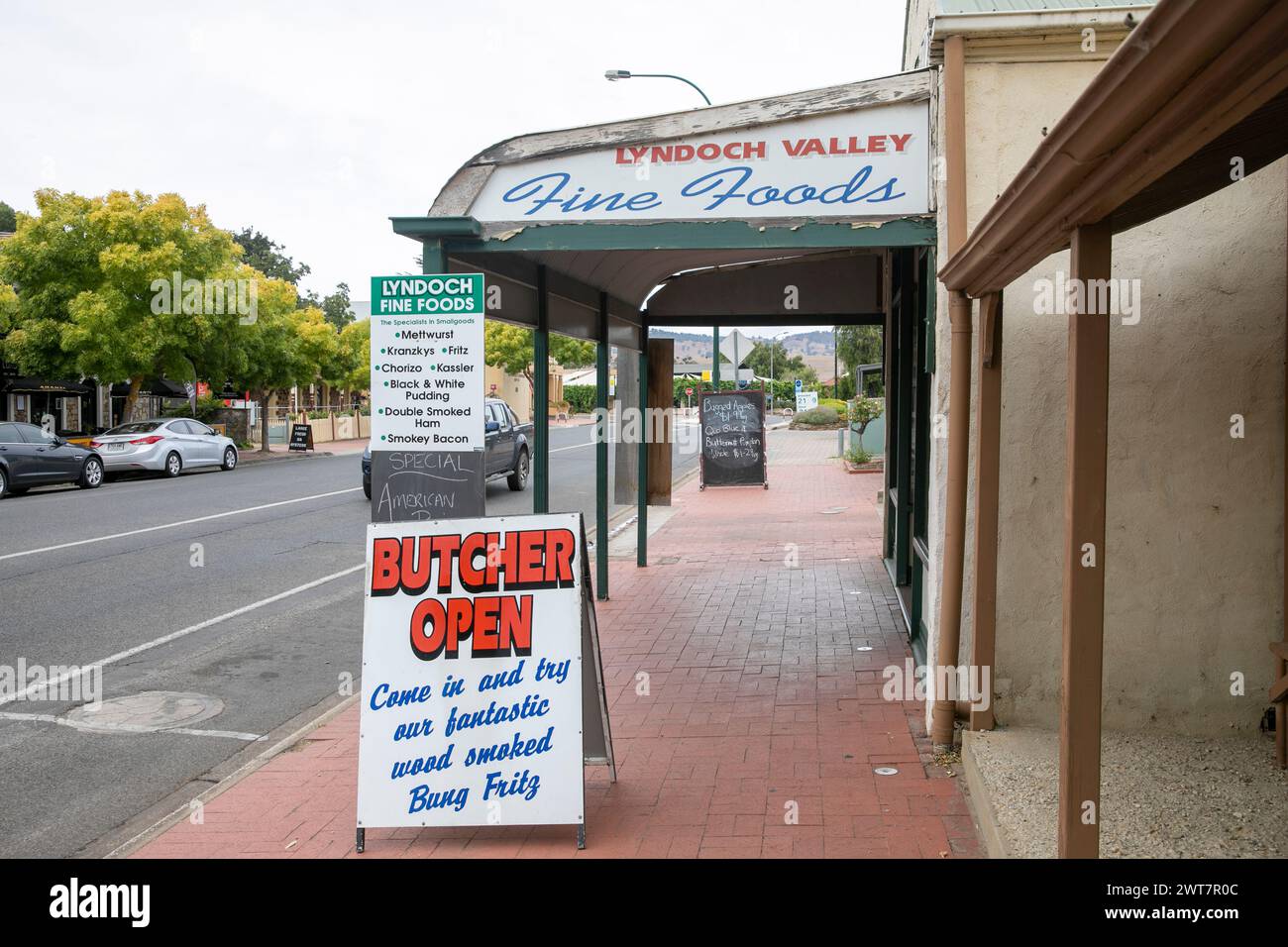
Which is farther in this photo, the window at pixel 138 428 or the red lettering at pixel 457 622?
the window at pixel 138 428

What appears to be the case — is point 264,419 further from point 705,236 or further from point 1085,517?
point 1085,517

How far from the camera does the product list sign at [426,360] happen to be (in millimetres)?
4938

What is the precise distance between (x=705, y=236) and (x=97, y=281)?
24.2m

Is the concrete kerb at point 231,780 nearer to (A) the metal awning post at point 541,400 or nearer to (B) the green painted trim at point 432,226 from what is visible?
(A) the metal awning post at point 541,400

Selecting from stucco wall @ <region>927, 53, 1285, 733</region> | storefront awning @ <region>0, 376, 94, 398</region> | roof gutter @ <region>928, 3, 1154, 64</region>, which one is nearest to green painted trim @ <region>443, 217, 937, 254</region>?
stucco wall @ <region>927, 53, 1285, 733</region>

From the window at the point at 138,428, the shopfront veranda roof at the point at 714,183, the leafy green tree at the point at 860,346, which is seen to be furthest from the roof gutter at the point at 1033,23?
the leafy green tree at the point at 860,346

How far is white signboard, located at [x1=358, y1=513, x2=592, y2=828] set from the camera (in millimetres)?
4531

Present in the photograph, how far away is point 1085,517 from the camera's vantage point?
307 cm

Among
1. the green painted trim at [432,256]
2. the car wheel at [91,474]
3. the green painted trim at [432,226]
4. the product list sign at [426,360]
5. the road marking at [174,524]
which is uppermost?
the green painted trim at [432,226]

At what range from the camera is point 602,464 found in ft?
32.7

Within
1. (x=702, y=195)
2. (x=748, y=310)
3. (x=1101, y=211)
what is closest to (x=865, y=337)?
(x=748, y=310)

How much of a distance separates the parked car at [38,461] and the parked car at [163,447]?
49.2 inches

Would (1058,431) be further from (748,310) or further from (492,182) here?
(748,310)

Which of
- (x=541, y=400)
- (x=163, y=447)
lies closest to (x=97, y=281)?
(x=163, y=447)
